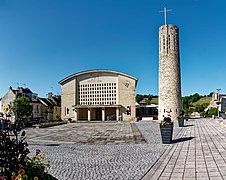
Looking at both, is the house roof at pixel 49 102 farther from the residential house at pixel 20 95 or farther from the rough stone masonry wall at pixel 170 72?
the rough stone masonry wall at pixel 170 72

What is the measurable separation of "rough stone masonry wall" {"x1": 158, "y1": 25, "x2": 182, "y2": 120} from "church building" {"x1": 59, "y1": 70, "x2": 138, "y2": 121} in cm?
752

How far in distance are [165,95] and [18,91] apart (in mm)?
30221

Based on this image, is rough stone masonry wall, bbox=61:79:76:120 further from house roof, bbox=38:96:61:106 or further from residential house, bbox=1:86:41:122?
house roof, bbox=38:96:61:106

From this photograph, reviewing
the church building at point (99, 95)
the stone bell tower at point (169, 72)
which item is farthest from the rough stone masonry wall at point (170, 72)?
the church building at point (99, 95)

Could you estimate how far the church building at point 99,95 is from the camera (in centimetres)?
4197

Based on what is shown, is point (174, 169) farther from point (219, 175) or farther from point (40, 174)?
point (40, 174)

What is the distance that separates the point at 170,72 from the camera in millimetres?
35062

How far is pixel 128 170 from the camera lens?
231 inches

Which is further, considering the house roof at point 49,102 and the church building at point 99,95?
the house roof at point 49,102

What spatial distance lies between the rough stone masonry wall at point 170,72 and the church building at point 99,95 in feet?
24.7

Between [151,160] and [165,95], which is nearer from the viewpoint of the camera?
[151,160]

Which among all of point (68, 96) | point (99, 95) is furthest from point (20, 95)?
point (99, 95)

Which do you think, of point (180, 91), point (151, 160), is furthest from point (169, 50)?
point (151, 160)

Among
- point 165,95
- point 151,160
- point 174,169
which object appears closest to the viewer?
point 174,169
